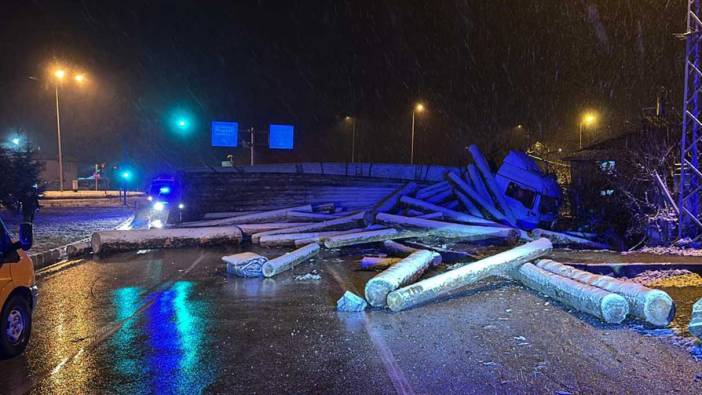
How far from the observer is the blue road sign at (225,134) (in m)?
29.7

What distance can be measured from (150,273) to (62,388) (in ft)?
19.7

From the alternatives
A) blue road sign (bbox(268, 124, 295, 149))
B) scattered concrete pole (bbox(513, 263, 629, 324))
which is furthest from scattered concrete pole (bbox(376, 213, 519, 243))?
blue road sign (bbox(268, 124, 295, 149))

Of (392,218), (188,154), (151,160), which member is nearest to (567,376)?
(392,218)

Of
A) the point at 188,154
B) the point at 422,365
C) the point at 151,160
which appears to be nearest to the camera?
the point at 422,365

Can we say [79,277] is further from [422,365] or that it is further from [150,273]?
[422,365]

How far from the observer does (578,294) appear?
6.60 metres

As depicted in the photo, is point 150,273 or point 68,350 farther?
point 150,273

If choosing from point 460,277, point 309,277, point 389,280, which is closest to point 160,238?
point 309,277

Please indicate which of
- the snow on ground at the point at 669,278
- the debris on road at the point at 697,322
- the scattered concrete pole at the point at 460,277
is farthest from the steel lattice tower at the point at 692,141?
the debris on road at the point at 697,322

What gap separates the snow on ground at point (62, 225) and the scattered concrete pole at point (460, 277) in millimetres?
9137

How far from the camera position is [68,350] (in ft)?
17.6

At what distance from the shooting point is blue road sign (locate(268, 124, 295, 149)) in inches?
1148

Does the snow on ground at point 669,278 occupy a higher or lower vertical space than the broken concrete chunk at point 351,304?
higher

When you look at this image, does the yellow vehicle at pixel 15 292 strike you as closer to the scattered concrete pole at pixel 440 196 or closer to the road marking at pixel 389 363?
the road marking at pixel 389 363
